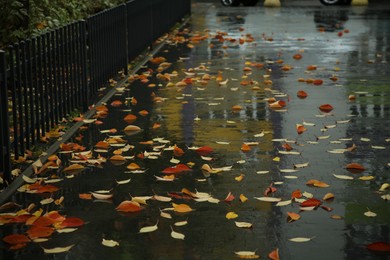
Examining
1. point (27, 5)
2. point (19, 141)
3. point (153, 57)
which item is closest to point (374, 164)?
point (19, 141)

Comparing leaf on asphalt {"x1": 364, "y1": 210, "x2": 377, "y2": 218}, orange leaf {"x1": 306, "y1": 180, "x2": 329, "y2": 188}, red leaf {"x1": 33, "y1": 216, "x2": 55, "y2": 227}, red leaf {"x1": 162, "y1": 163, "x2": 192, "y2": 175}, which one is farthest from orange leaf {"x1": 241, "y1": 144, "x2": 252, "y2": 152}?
red leaf {"x1": 33, "y1": 216, "x2": 55, "y2": 227}

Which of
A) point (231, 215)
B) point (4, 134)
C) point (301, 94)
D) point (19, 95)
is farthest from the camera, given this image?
point (301, 94)

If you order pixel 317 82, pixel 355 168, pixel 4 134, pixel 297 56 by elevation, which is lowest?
pixel 297 56

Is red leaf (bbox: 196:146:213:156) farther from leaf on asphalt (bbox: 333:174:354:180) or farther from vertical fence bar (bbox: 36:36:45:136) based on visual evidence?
vertical fence bar (bbox: 36:36:45:136)

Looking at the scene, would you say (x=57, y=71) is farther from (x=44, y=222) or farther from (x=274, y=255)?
(x=274, y=255)

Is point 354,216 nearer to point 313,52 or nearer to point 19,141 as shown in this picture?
point 19,141

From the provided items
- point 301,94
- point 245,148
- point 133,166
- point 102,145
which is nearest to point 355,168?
point 245,148

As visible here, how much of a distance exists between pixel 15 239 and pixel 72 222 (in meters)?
0.55

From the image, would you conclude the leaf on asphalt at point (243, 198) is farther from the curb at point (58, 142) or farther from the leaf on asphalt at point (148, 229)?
the curb at point (58, 142)

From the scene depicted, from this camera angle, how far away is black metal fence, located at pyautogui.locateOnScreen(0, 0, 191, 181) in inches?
337

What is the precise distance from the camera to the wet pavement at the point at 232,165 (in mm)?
6398

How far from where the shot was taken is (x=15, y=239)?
6.41m

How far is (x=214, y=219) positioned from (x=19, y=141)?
9.21ft

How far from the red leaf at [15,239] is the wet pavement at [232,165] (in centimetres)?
6
